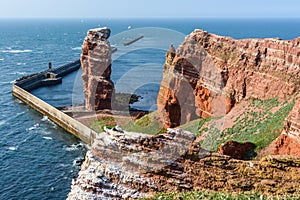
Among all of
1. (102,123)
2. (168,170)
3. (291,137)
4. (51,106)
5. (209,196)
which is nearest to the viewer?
(209,196)

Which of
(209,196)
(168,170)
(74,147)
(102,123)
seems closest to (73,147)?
(74,147)

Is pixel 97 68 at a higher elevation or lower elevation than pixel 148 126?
higher

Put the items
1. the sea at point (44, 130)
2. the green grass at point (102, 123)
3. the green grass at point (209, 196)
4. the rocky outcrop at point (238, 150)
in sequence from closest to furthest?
the green grass at point (209, 196), the rocky outcrop at point (238, 150), the sea at point (44, 130), the green grass at point (102, 123)

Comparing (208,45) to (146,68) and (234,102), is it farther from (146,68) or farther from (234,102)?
(146,68)

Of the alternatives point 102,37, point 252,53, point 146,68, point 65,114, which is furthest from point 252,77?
point 146,68

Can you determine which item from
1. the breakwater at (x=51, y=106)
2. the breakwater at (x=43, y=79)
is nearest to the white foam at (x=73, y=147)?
the breakwater at (x=51, y=106)

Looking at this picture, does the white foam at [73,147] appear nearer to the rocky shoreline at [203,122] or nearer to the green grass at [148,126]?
the green grass at [148,126]

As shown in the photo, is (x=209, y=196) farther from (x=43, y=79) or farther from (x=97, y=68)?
(x=43, y=79)
